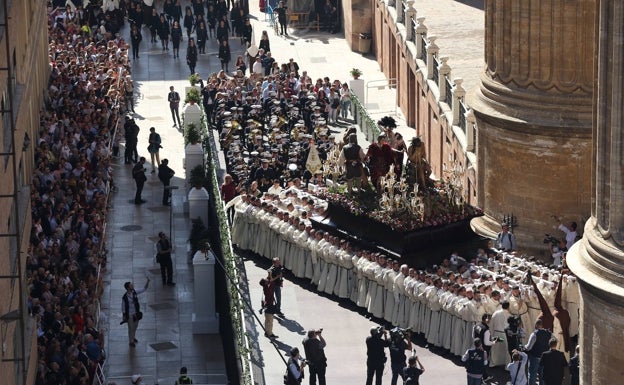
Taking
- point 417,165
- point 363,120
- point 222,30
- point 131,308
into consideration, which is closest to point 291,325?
point 131,308

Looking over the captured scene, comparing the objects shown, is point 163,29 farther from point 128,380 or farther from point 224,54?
point 128,380

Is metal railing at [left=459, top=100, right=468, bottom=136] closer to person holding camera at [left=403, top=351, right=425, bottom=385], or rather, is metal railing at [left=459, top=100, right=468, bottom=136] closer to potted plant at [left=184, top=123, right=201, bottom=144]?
potted plant at [left=184, top=123, right=201, bottom=144]

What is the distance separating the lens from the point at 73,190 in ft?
191

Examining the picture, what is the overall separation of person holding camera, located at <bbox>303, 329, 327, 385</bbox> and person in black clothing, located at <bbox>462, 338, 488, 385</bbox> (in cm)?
297

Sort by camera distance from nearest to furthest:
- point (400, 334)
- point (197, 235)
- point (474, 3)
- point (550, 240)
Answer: point (400, 334) → point (550, 240) → point (197, 235) → point (474, 3)

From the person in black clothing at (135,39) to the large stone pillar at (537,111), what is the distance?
31.4 m

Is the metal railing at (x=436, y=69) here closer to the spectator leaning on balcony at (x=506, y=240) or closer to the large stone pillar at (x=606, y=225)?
the spectator leaning on balcony at (x=506, y=240)

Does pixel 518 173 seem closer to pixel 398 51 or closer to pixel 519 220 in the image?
pixel 519 220

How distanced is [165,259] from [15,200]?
1438cm

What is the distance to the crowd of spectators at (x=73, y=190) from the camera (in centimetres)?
4700

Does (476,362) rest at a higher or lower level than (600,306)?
lower

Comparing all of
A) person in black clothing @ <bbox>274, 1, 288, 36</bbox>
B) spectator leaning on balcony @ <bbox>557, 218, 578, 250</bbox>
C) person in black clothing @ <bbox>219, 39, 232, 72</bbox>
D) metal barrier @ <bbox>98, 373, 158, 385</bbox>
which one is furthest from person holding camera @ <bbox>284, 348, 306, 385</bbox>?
person in black clothing @ <bbox>274, 1, 288, 36</bbox>

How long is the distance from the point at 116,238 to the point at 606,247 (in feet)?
92.7

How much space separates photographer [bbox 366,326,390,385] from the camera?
4381 centimetres
